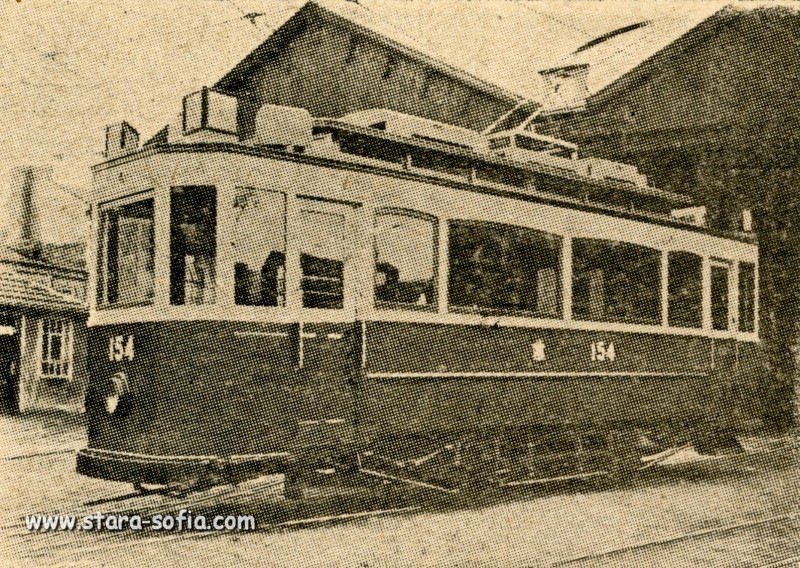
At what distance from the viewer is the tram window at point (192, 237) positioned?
14.0ft

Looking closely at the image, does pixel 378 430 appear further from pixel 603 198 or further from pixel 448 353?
pixel 603 198

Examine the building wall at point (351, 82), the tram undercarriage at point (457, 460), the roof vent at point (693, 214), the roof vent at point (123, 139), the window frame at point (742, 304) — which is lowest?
the tram undercarriage at point (457, 460)

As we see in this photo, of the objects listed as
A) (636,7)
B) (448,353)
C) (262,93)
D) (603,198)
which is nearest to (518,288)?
(448,353)

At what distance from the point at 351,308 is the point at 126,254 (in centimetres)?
121

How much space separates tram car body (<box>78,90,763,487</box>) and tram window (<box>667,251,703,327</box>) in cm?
36

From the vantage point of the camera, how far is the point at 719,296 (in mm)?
6336

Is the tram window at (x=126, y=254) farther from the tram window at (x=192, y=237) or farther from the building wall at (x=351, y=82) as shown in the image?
the building wall at (x=351, y=82)

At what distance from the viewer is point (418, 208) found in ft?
15.6

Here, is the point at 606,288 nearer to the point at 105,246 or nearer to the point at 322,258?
the point at 322,258

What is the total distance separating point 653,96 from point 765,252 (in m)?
1.40

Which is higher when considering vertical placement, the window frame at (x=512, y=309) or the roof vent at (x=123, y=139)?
the roof vent at (x=123, y=139)

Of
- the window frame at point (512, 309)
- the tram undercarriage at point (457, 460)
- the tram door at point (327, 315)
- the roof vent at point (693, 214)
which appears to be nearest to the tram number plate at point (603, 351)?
the window frame at point (512, 309)

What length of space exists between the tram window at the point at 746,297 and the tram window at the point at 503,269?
179 cm

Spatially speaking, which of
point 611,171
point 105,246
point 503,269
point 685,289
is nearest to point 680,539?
point 503,269
